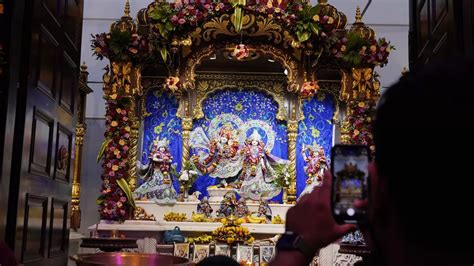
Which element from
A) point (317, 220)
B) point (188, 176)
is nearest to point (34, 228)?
point (317, 220)

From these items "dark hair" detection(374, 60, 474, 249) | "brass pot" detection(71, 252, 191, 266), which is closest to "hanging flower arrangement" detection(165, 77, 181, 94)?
"brass pot" detection(71, 252, 191, 266)

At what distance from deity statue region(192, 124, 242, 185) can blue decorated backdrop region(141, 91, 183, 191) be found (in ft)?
1.13

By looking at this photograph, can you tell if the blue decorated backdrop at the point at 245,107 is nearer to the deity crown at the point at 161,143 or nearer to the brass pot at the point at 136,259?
the deity crown at the point at 161,143

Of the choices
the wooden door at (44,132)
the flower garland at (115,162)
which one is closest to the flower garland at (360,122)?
the flower garland at (115,162)

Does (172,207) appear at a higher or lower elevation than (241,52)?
lower

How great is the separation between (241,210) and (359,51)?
6.73 feet

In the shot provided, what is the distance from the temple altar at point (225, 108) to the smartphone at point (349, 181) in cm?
508

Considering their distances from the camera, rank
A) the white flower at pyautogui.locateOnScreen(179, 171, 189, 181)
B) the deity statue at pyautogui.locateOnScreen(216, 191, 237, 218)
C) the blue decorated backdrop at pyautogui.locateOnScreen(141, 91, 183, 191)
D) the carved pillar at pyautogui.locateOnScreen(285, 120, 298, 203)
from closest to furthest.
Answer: the deity statue at pyautogui.locateOnScreen(216, 191, 237, 218), the white flower at pyautogui.locateOnScreen(179, 171, 189, 181), the carved pillar at pyautogui.locateOnScreen(285, 120, 298, 203), the blue decorated backdrop at pyautogui.locateOnScreen(141, 91, 183, 191)

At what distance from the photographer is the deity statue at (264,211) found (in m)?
6.11

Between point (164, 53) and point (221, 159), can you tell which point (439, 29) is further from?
point (221, 159)

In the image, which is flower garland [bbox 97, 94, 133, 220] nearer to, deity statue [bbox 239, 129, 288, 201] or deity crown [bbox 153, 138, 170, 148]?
deity crown [bbox 153, 138, 170, 148]

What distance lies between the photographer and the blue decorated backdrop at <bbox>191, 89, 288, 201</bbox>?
22.4 feet

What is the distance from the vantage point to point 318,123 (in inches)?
268

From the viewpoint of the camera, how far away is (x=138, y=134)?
21.4ft
